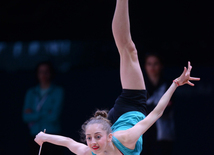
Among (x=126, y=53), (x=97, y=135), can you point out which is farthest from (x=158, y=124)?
(x=97, y=135)

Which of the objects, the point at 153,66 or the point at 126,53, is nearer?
the point at 126,53

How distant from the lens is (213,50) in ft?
12.4

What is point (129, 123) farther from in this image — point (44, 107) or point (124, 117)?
point (44, 107)

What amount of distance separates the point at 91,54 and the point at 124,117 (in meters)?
1.88

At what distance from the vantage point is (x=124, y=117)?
2.43 metres

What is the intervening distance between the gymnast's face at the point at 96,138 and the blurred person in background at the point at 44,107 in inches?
73.3

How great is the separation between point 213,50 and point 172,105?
0.79m

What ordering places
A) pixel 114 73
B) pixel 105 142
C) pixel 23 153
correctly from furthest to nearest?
pixel 23 153 < pixel 114 73 < pixel 105 142

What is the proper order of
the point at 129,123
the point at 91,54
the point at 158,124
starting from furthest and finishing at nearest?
1. the point at 91,54
2. the point at 158,124
3. the point at 129,123

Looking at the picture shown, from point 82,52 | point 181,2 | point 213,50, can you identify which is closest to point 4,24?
point 82,52

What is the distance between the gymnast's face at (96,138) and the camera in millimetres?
2084

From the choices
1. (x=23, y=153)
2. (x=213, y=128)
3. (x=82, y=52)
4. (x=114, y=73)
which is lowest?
(x=23, y=153)

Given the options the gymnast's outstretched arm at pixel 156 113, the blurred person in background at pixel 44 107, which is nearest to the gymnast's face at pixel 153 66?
the blurred person in background at pixel 44 107

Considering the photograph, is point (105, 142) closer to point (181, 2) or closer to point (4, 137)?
point (181, 2)
